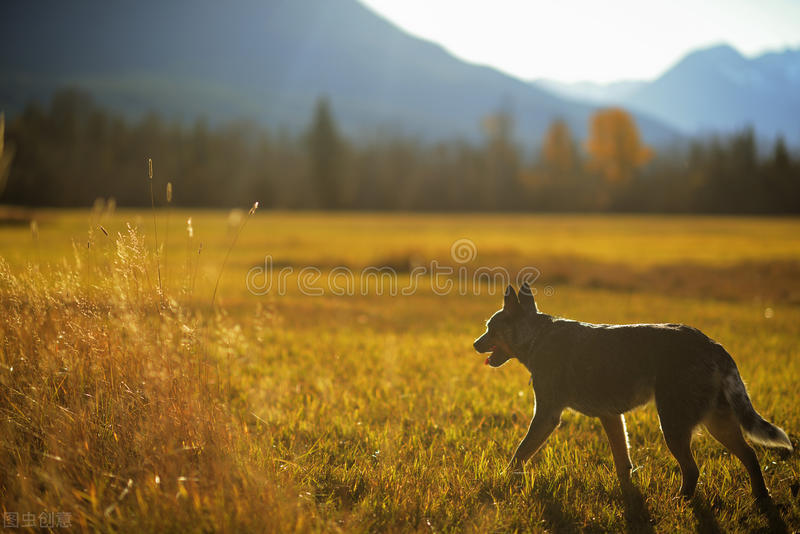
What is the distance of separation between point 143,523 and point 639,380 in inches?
156

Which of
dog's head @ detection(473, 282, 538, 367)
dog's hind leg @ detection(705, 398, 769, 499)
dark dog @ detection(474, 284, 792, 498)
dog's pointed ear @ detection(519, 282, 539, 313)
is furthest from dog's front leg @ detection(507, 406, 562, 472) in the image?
dog's hind leg @ detection(705, 398, 769, 499)

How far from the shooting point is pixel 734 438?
153 inches

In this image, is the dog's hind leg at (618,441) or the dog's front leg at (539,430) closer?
the dog's front leg at (539,430)

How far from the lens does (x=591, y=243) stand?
32125 mm

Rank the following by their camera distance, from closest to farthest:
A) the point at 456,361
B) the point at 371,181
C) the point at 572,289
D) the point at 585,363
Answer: the point at 585,363
the point at 456,361
the point at 572,289
the point at 371,181

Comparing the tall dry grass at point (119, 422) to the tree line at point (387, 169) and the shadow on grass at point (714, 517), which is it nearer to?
the shadow on grass at point (714, 517)

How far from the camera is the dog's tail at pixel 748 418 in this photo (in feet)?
12.3

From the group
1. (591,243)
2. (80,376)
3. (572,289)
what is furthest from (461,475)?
(591,243)

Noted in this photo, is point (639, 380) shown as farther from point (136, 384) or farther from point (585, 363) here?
point (136, 384)

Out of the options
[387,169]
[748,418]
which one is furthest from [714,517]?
[387,169]

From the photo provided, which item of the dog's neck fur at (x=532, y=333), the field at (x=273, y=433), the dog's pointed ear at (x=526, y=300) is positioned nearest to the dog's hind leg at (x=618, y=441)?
the field at (x=273, y=433)

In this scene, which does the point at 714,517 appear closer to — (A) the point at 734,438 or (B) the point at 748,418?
(A) the point at 734,438

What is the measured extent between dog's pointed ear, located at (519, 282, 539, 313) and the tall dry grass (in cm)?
276

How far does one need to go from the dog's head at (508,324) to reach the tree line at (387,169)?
75.0 meters
